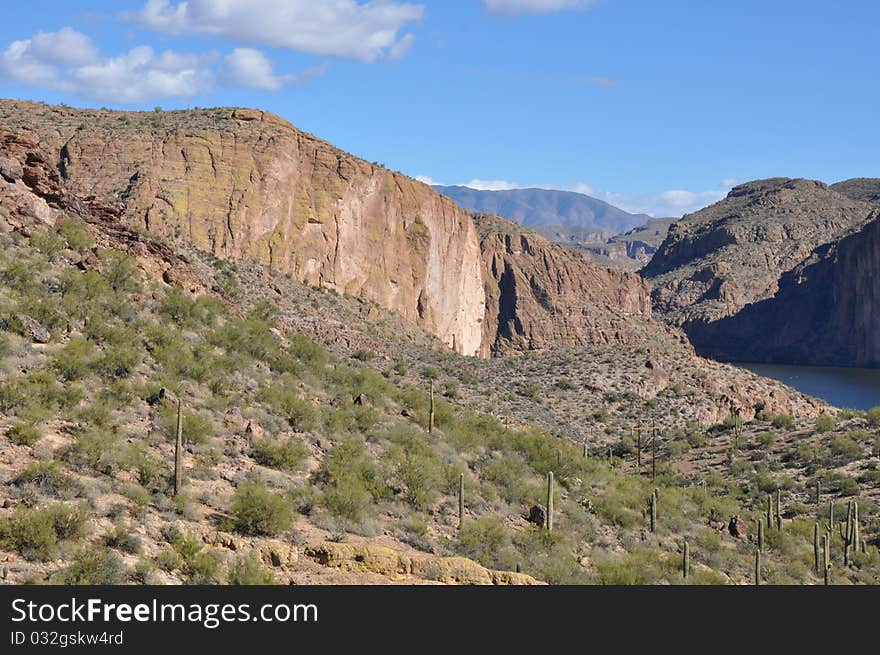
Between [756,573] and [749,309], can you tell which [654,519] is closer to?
[756,573]

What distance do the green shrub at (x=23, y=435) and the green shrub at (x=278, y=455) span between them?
508 cm

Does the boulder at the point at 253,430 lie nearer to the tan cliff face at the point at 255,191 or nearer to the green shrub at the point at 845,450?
the tan cliff face at the point at 255,191

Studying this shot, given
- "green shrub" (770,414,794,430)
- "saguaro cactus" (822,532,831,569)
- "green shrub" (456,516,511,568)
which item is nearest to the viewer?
"green shrub" (456,516,511,568)

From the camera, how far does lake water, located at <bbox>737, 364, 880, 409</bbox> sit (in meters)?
93.1

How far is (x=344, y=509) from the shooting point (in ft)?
60.1

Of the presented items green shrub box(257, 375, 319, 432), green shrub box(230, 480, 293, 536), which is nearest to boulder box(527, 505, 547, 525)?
green shrub box(257, 375, 319, 432)

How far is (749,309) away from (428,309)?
103 metres

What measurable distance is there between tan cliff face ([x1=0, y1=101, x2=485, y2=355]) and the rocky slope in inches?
Answer: 3779

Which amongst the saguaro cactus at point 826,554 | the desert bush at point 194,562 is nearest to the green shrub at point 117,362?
the desert bush at point 194,562

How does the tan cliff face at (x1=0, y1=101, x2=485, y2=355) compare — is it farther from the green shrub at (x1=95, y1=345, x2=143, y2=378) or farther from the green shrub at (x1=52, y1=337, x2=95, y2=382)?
the green shrub at (x1=52, y1=337, x2=95, y2=382)

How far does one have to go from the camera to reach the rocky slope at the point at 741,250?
160 metres

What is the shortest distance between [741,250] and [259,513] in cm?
16675
